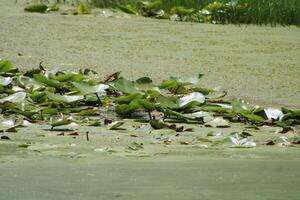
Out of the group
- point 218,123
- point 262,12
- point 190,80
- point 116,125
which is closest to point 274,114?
point 218,123

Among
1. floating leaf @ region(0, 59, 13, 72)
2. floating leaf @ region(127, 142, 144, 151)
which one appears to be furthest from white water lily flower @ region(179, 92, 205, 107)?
floating leaf @ region(0, 59, 13, 72)

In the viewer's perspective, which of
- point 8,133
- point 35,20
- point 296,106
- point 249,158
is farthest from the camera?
point 35,20

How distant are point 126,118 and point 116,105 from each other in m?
0.15

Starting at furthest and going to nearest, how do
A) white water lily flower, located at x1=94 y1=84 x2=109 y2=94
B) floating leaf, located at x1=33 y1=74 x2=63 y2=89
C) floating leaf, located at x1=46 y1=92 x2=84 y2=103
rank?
floating leaf, located at x1=33 y1=74 x2=63 y2=89, white water lily flower, located at x1=94 y1=84 x2=109 y2=94, floating leaf, located at x1=46 y1=92 x2=84 y2=103

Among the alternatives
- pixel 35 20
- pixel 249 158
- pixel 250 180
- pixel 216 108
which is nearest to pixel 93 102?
pixel 216 108

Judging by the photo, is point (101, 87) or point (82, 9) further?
point (82, 9)

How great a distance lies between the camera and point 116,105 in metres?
3.79

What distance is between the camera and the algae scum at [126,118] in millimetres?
3029

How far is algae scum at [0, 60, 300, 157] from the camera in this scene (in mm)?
3029

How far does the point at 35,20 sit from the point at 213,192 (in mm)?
4777

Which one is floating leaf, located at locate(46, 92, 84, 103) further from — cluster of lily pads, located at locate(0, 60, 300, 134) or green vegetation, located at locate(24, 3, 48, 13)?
green vegetation, located at locate(24, 3, 48, 13)

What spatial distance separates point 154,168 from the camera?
2545mm

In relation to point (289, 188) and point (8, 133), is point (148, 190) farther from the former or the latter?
point (8, 133)

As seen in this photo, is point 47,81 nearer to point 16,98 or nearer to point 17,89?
point 17,89
